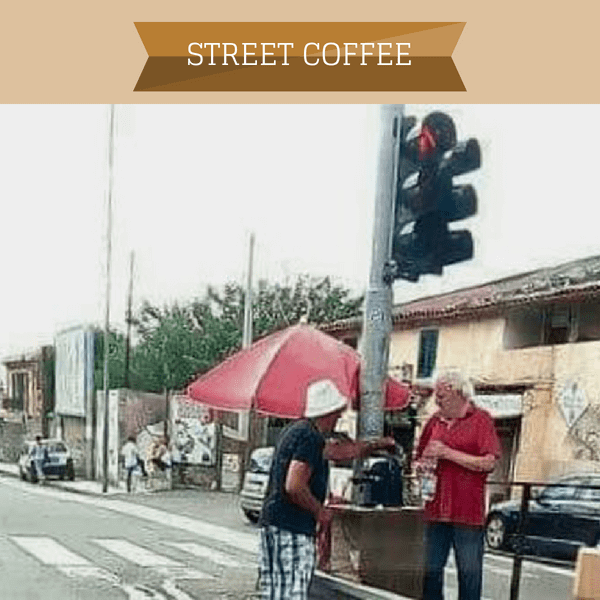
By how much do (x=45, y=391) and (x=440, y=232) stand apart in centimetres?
118

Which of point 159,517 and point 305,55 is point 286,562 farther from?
Answer: point 305,55

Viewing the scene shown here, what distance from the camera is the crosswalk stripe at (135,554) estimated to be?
3.88 m

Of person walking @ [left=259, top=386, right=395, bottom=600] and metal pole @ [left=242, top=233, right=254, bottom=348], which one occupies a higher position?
metal pole @ [left=242, top=233, right=254, bottom=348]

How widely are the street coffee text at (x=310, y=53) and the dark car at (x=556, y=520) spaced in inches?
48.3

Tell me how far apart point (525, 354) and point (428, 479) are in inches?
17.3

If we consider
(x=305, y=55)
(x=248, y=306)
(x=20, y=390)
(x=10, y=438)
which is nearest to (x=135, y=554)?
(x=10, y=438)

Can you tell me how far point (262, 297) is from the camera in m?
3.72

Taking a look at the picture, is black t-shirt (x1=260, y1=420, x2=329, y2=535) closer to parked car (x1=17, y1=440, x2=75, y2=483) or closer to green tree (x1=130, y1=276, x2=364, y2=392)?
green tree (x1=130, y1=276, x2=364, y2=392)

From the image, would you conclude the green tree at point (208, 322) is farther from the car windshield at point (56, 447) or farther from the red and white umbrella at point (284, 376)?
the car windshield at point (56, 447)

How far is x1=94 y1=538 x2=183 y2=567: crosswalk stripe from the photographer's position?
12.7ft

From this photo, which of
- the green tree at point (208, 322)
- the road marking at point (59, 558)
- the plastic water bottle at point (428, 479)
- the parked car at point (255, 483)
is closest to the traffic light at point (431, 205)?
the green tree at point (208, 322)

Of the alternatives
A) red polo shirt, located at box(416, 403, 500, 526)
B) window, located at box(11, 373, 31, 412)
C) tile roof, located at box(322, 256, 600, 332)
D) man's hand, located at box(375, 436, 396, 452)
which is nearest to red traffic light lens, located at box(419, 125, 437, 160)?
tile roof, located at box(322, 256, 600, 332)

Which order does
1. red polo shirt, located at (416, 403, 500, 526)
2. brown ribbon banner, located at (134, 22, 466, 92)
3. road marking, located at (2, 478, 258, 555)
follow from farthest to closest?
road marking, located at (2, 478, 258, 555)
red polo shirt, located at (416, 403, 500, 526)
brown ribbon banner, located at (134, 22, 466, 92)

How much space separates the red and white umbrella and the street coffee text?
835mm
